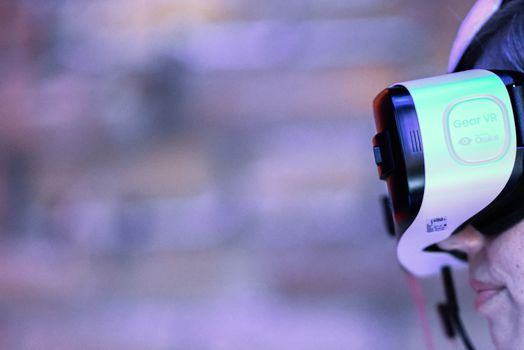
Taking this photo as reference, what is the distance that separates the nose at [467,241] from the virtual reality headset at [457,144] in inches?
3.2

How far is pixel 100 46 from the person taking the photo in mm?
1151

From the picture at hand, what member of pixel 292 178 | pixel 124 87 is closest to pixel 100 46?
pixel 124 87

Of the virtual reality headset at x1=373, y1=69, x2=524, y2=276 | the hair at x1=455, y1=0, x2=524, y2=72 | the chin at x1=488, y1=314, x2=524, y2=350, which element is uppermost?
the hair at x1=455, y1=0, x2=524, y2=72

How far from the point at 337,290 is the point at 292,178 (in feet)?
0.77

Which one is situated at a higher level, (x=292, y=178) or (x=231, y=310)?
(x=292, y=178)

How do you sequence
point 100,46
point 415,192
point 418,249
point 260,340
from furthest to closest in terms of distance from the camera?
point 100,46
point 260,340
point 418,249
point 415,192

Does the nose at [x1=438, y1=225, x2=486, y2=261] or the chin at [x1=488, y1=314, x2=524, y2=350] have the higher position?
the nose at [x1=438, y1=225, x2=486, y2=261]

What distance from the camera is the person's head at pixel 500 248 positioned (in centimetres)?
60

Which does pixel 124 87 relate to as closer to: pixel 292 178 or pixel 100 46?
pixel 100 46

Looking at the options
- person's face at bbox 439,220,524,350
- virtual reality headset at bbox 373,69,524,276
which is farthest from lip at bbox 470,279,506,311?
virtual reality headset at bbox 373,69,524,276

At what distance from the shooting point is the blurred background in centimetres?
106

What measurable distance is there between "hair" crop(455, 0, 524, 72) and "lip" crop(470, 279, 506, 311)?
0.88 ft

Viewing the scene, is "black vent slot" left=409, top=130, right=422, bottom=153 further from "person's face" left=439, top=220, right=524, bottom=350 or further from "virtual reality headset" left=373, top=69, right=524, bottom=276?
"person's face" left=439, top=220, right=524, bottom=350

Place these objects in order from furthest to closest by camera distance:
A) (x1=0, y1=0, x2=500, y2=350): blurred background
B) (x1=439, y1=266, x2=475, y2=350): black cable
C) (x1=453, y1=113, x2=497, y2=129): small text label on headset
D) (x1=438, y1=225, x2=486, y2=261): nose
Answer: (x1=0, y1=0, x2=500, y2=350): blurred background < (x1=439, y1=266, x2=475, y2=350): black cable < (x1=438, y1=225, x2=486, y2=261): nose < (x1=453, y1=113, x2=497, y2=129): small text label on headset
